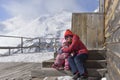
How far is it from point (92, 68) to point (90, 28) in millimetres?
2198

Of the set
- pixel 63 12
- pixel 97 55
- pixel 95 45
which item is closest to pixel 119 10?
pixel 97 55

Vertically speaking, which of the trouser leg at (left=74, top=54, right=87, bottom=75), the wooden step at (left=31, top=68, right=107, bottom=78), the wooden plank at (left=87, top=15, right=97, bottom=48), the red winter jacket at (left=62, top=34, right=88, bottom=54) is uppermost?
the wooden plank at (left=87, top=15, right=97, bottom=48)

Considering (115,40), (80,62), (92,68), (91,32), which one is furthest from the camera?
(91,32)

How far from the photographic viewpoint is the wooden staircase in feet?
24.3

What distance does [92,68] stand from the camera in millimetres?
7719

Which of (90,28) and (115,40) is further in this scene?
(90,28)

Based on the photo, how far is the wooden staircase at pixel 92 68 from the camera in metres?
7.42

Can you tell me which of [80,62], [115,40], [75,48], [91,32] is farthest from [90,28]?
[115,40]

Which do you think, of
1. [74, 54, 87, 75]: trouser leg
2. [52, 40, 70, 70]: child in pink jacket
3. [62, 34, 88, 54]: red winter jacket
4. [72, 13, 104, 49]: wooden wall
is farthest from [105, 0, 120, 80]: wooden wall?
[72, 13, 104, 49]: wooden wall

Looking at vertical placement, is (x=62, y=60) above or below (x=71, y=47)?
below

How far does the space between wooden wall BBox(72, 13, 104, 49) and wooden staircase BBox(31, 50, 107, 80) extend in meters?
1.26

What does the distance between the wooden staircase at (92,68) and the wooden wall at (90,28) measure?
1.26 metres

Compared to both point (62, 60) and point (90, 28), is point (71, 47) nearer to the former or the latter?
point (62, 60)

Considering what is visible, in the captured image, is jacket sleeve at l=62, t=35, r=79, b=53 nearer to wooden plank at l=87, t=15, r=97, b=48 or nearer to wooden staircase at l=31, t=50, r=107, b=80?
wooden staircase at l=31, t=50, r=107, b=80
